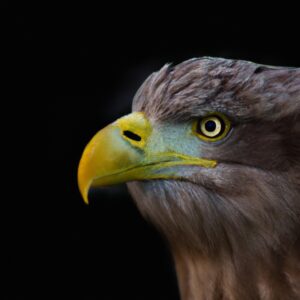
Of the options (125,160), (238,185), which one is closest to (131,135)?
(125,160)

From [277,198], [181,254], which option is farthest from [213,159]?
[181,254]

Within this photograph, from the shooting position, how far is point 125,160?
2.34 metres

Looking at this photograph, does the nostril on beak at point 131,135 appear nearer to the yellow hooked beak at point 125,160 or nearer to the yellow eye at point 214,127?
the yellow hooked beak at point 125,160

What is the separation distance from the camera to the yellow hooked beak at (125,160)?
7.65 feet

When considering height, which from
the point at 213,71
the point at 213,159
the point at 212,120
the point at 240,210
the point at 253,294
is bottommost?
the point at 253,294

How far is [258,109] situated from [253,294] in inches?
30.2

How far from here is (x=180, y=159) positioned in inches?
93.0

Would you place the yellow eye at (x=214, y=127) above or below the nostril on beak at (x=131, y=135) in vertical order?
below

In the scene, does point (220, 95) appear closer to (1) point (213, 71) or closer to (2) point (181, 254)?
(1) point (213, 71)

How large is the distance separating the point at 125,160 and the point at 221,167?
38cm

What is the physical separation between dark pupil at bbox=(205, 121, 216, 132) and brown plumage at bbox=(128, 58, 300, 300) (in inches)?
2.4

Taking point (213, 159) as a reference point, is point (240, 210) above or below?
below

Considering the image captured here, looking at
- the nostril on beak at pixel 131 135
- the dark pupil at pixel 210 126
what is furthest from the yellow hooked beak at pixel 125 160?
the dark pupil at pixel 210 126

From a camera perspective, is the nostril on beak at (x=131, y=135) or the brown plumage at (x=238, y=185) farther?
the nostril on beak at (x=131, y=135)
